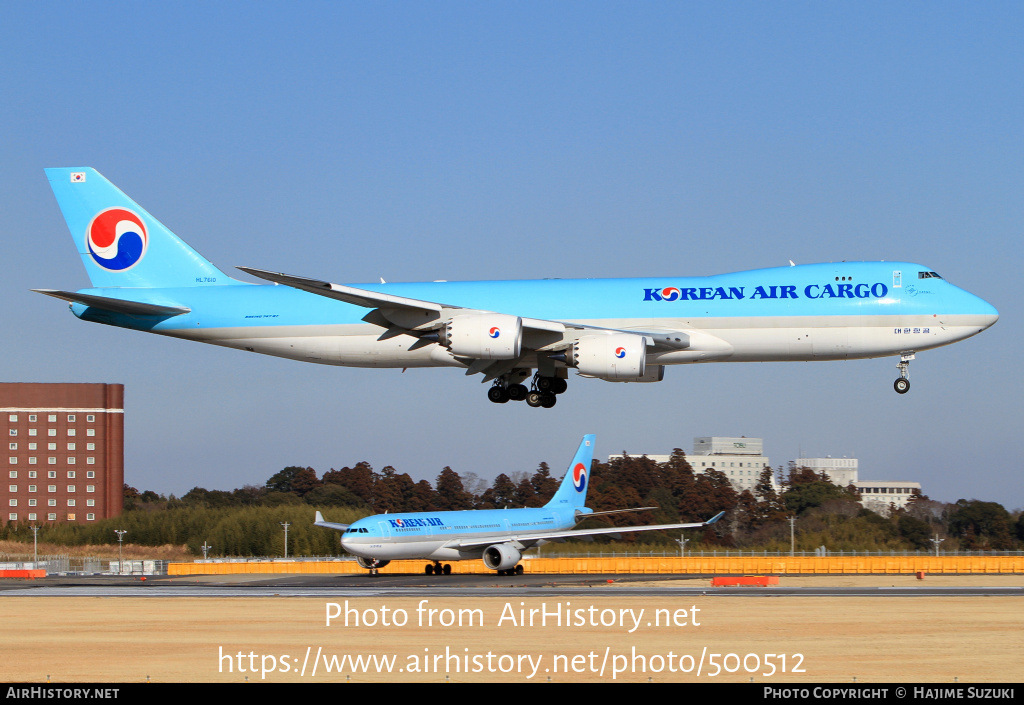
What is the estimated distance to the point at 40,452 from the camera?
149625 millimetres

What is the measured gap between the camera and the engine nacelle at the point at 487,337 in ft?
139

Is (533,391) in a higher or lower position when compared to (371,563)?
higher

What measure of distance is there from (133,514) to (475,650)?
8729cm

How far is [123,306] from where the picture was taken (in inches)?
1853

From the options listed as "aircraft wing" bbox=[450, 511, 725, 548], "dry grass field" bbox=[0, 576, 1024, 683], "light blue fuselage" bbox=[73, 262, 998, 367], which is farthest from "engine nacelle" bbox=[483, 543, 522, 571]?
"light blue fuselage" bbox=[73, 262, 998, 367]

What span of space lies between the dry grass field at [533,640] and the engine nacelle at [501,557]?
22657mm

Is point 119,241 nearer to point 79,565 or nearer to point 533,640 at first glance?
point 533,640

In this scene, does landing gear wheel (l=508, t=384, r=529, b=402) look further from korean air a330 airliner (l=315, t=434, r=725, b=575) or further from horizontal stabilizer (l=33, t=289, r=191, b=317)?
korean air a330 airliner (l=315, t=434, r=725, b=575)

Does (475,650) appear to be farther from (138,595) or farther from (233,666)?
(138,595)

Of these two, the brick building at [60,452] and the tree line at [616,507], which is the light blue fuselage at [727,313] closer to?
the tree line at [616,507]

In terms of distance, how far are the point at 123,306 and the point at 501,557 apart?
34592 mm

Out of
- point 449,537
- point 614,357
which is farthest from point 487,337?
point 449,537

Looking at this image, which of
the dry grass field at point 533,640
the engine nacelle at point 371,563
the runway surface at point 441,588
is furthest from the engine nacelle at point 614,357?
the engine nacelle at point 371,563
